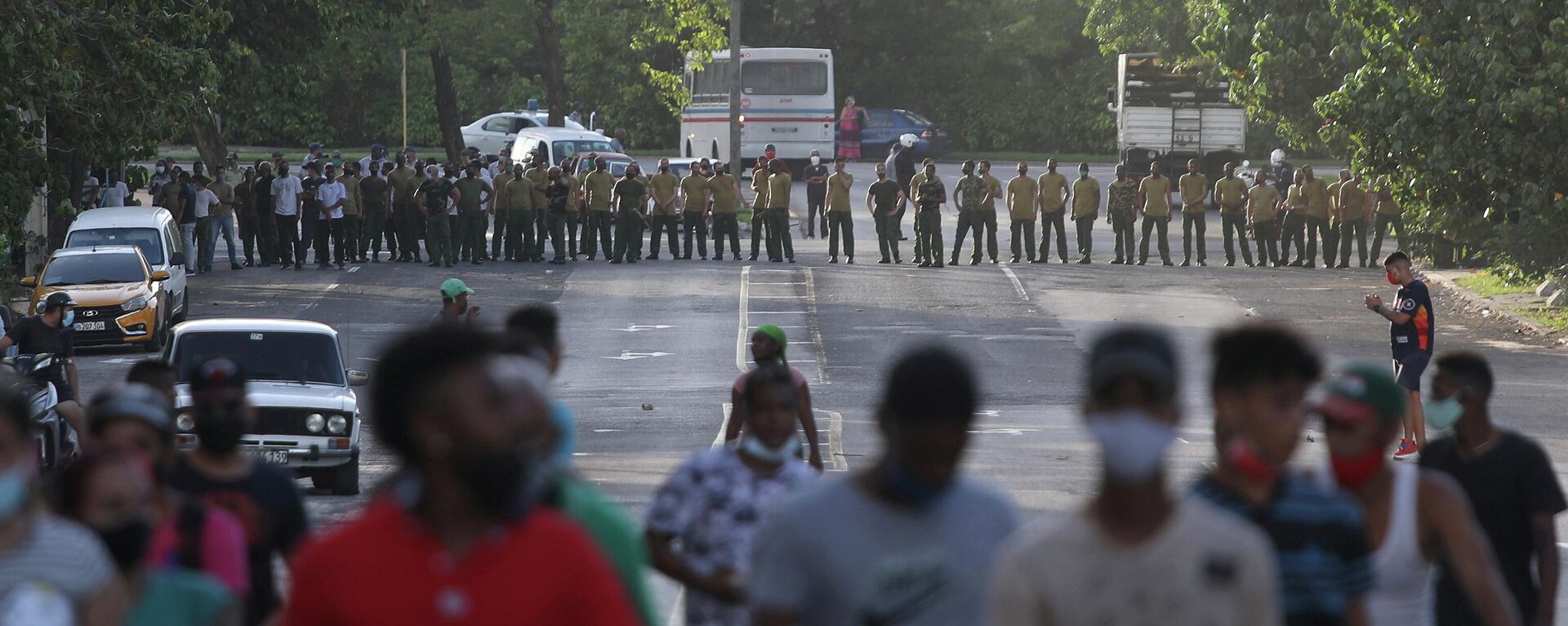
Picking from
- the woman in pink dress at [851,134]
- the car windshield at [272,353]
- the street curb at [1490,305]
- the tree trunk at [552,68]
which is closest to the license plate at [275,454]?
the car windshield at [272,353]

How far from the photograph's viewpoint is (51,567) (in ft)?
13.8

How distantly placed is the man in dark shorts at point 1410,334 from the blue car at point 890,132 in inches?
1566

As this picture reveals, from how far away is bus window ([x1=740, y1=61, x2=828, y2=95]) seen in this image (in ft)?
159

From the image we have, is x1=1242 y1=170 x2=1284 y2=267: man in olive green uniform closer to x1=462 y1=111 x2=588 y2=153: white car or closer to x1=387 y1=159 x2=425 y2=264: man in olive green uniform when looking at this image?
x1=387 y1=159 x2=425 y2=264: man in olive green uniform

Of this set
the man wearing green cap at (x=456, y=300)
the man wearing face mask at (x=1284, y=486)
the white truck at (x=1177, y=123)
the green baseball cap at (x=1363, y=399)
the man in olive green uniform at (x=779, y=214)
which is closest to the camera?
the man wearing face mask at (x=1284, y=486)

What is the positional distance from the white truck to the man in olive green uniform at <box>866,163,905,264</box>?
11.9 m

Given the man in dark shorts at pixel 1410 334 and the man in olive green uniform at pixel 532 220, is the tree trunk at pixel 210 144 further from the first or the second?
the man in dark shorts at pixel 1410 334

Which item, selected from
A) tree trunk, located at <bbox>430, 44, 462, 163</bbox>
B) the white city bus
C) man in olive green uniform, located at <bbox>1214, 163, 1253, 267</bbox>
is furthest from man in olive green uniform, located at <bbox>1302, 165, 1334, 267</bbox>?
tree trunk, located at <bbox>430, 44, 462, 163</bbox>

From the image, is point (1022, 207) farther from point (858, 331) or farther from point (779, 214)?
point (858, 331)

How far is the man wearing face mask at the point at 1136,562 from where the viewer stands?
379cm

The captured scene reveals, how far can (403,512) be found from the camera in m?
3.48

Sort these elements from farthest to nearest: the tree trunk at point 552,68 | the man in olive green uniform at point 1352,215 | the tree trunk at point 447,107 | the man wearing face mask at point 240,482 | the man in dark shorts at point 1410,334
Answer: the tree trunk at point 552,68 → the tree trunk at point 447,107 → the man in olive green uniform at point 1352,215 → the man in dark shorts at point 1410,334 → the man wearing face mask at point 240,482

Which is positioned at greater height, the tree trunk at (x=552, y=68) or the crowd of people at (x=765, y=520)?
the tree trunk at (x=552, y=68)

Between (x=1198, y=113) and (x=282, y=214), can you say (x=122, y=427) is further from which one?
(x=1198, y=113)
